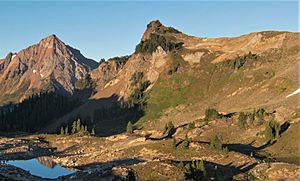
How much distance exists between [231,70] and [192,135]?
228ft

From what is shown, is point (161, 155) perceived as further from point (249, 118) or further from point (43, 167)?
point (249, 118)

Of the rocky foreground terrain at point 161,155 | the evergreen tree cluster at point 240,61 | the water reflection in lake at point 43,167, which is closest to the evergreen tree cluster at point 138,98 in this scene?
the evergreen tree cluster at point 240,61

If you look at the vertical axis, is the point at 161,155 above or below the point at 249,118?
below

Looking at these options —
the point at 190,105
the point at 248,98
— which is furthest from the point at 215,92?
the point at 248,98

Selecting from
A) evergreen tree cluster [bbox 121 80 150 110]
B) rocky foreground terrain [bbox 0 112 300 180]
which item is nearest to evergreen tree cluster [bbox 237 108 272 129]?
rocky foreground terrain [bbox 0 112 300 180]

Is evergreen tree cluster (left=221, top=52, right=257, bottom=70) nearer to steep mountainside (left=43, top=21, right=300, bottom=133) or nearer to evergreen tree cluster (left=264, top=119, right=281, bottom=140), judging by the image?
steep mountainside (left=43, top=21, right=300, bottom=133)

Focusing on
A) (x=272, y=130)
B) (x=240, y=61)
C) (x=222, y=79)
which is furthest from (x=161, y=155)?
(x=240, y=61)

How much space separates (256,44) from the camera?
183250mm

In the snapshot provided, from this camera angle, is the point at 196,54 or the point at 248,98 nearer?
the point at 248,98

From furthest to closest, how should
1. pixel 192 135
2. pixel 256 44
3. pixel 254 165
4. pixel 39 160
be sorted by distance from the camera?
pixel 256 44, pixel 192 135, pixel 39 160, pixel 254 165

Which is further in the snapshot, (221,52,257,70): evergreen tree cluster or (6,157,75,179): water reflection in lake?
(221,52,257,70): evergreen tree cluster

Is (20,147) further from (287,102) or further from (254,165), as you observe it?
(287,102)

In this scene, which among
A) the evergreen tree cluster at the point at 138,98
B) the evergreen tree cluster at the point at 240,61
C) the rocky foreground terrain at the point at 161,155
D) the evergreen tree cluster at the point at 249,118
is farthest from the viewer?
the evergreen tree cluster at the point at 138,98

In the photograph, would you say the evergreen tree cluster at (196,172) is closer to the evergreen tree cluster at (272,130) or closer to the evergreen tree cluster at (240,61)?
the evergreen tree cluster at (272,130)
